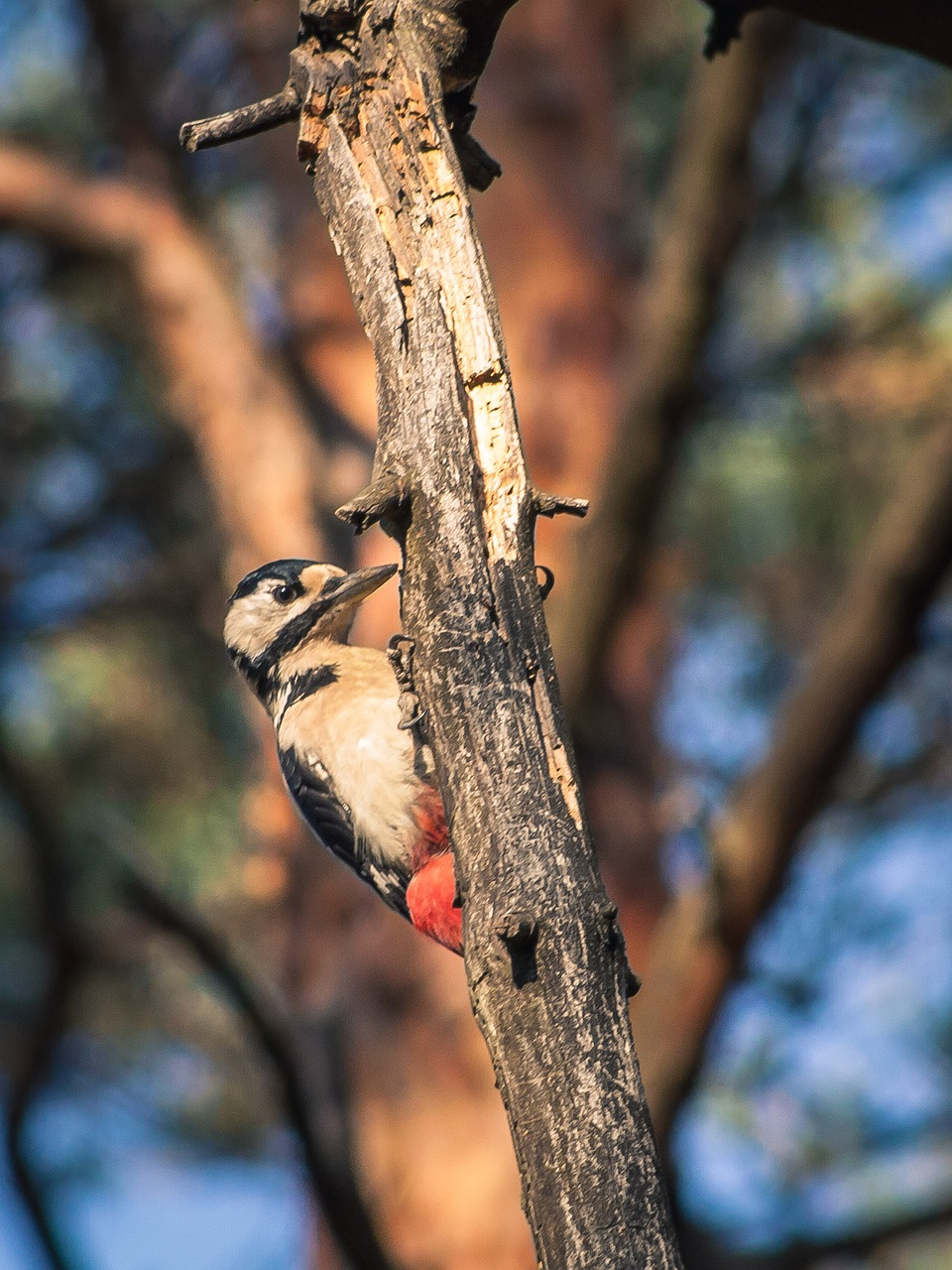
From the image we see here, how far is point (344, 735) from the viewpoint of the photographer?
3357 mm

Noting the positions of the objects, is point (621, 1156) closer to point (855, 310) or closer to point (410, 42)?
point (410, 42)

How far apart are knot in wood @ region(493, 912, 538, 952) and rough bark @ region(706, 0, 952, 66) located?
6.12 ft

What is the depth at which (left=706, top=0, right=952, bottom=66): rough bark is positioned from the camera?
→ 108 inches

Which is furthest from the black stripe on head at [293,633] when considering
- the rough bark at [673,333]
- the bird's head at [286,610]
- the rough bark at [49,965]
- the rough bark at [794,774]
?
the rough bark at [794,774]

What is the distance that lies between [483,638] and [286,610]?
6.08ft

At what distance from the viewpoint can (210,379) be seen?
19.7 ft

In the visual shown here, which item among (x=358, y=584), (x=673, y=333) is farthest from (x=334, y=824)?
(x=673, y=333)

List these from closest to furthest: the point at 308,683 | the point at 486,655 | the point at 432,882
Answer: the point at 486,655 → the point at 432,882 → the point at 308,683

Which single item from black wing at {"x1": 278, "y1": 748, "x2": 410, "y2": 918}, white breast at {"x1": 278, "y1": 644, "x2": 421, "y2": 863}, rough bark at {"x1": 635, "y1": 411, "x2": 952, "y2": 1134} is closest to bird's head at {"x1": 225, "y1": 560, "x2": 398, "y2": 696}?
white breast at {"x1": 278, "y1": 644, "x2": 421, "y2": 863}

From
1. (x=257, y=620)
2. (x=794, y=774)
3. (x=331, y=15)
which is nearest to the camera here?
(x=331, y=15)

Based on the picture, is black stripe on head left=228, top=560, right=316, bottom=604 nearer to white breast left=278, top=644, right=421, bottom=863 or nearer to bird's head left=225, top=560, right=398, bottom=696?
bird's head left=225, top=560, right=398, bottom=696

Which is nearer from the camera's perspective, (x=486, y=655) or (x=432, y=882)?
(x=486, y=655)

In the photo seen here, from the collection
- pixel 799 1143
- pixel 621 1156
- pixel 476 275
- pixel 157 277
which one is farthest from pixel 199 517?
pixel 621 1156

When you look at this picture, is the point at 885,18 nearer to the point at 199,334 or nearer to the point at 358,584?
the point at 358,584
